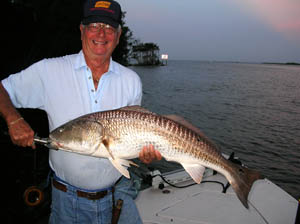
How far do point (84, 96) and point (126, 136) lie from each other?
674 mm

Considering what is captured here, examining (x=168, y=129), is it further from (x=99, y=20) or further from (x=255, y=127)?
(x=255, y=127)

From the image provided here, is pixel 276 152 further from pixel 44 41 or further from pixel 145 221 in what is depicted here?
pixel 44 41

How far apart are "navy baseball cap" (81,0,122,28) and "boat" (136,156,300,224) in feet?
10.2

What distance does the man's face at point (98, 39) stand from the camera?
2621mm

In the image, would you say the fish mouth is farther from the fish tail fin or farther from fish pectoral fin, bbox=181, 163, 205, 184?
the fish tail fin

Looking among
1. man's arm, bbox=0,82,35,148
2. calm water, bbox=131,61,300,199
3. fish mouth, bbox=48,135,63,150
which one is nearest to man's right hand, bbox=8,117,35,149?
man's arm, bbox=0,82,35,148

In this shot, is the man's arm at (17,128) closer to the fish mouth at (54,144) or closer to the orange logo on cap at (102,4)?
the fish mouth at (54,144)

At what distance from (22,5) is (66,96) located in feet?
33.8

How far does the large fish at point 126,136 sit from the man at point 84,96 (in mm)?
142

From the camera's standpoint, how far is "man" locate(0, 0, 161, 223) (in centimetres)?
245

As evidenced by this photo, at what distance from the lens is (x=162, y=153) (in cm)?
265

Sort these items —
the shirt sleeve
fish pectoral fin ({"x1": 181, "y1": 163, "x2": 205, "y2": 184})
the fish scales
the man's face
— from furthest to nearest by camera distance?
fish pectoral fin ({"x1": 181, "y1": 163, "x2": 205, "y2": 184}), the man's face, the fish scales, the shirt sleeve

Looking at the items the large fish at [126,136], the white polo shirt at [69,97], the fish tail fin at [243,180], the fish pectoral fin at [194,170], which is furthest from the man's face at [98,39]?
the fish tail fin at [243,180]

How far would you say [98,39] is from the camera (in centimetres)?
263
